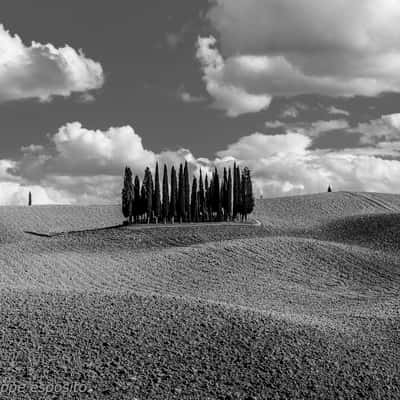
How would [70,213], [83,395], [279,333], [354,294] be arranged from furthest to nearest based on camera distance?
[70,213] < [354,294] < [279,333] < [83,395]

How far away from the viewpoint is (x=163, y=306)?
21047 millimetres

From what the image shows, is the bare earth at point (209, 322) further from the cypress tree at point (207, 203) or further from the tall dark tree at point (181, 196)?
the cypress tree at point (207, 203)

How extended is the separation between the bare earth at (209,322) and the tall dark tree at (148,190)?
2089cm

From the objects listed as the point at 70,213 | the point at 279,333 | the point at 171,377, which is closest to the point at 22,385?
the point at 171,377

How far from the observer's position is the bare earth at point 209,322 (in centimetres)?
1491

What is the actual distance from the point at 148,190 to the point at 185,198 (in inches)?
199

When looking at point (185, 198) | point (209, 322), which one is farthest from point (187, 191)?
point (209, 322)

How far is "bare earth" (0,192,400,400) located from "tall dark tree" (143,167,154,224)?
822 inches

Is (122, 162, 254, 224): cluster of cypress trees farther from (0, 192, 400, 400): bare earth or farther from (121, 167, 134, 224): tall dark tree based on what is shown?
(0, 192, 400, 400): bare earth

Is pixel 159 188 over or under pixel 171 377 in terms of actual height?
over

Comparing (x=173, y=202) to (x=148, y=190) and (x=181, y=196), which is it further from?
(x=148, y=190)

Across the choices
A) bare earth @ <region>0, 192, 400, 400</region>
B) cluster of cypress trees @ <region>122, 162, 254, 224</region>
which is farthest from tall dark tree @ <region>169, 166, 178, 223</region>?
bare earth @ <region>0, 192, 400, 400</region>

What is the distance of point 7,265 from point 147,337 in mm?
25870

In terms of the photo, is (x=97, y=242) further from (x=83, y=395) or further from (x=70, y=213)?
(x=83, y=395)
